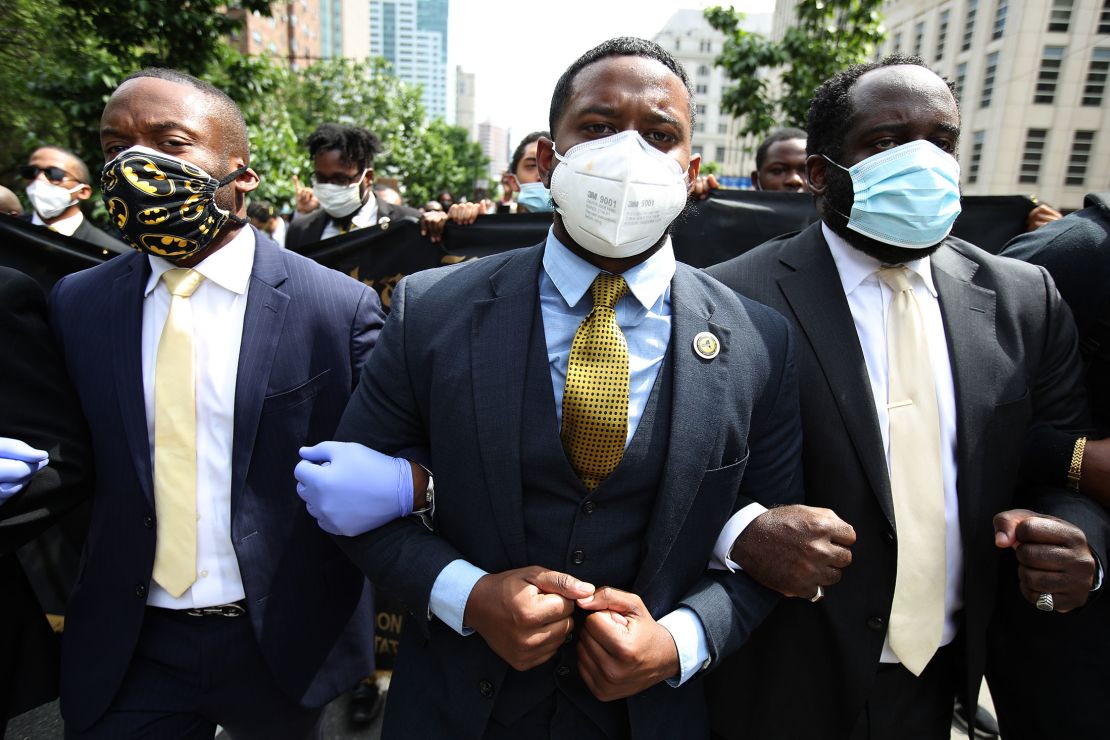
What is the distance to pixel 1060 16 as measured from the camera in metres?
25.7

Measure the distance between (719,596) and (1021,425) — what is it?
40.9 inches

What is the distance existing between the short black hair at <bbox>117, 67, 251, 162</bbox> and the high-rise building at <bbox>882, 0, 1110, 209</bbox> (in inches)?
1162

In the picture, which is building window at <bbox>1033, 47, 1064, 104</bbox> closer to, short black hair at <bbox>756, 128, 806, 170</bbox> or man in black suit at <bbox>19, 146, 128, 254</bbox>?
short black hair at <bbox>756, 128, 806, 170</bbox>

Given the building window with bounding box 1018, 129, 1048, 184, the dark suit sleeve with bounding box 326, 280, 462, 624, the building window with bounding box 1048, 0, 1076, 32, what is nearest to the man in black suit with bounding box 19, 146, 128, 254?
the dark suit sleeve with bounding box 326, 280, 462, 624

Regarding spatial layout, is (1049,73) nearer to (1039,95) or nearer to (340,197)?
(1039,95)

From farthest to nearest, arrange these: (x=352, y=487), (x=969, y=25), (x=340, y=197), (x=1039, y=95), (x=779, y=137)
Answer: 1. (x=969, y=25)
2. (x=1039, y=95)
3. (x=340, y=197)
4. (x=779, y=137)
5. (x=352, y=487)

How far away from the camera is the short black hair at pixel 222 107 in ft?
6.87

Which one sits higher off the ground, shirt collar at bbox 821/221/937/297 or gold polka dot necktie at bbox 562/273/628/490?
shirt collar at bbox 821/221/937/297

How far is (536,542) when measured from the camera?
1555 millimetres

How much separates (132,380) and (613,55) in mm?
1621

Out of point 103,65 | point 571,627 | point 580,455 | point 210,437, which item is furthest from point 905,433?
point 103,65

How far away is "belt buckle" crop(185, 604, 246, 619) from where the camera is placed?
198cm

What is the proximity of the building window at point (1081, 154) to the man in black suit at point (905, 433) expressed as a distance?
32387 millimetres

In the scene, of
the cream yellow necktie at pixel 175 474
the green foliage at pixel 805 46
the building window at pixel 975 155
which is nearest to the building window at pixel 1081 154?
the building window at pixel 975 155
